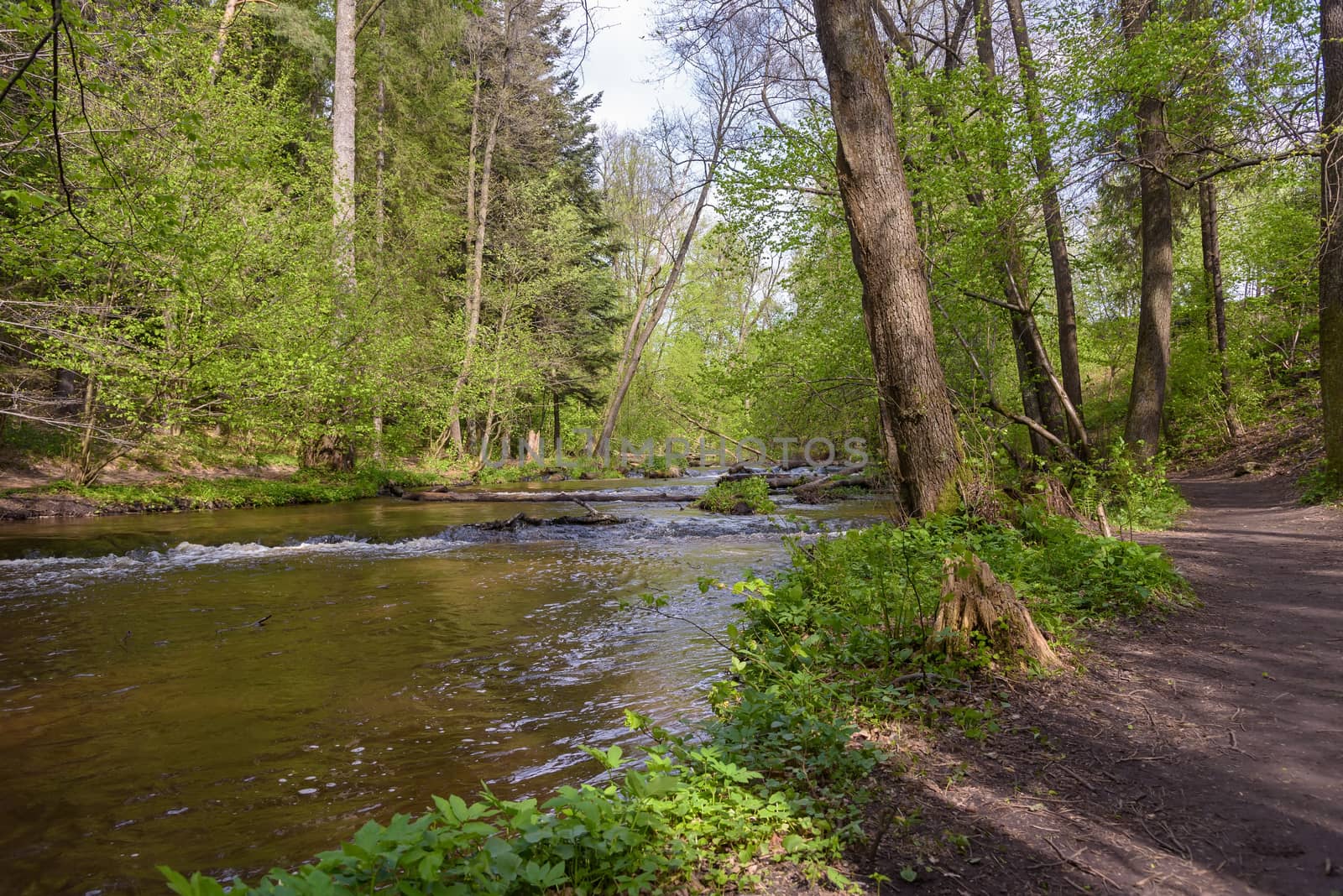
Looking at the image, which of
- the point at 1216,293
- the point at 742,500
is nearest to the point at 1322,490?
the point at 742,500

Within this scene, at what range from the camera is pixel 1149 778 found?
2859 mm

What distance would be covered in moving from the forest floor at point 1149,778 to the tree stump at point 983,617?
0.68 feet

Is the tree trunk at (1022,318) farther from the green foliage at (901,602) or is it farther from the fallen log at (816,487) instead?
the fallen log at (816,487)

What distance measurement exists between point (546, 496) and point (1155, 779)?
14.4 metres

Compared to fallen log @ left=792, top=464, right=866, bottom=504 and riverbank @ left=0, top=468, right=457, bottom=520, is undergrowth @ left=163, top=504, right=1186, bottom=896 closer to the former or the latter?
fallen log @ left=792, top=464, right=866, bottom=504

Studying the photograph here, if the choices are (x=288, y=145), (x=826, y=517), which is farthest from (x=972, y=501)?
(x=288, y=145)

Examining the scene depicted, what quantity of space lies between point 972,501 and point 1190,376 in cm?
1701

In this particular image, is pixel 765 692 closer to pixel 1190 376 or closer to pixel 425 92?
pixel 1190 376

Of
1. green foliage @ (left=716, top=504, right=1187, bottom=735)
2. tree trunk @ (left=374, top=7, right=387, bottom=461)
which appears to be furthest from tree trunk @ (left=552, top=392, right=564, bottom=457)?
green foliage @ (left=716, top=504, right=1187, bottom=735)

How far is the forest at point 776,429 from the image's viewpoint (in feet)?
9.01

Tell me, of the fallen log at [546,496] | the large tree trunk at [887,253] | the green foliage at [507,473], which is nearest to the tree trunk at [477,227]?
the green foliage at [507,473]

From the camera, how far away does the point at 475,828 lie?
2.01 m

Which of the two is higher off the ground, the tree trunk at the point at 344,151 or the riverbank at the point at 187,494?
the tree trunk at the point at 344,151

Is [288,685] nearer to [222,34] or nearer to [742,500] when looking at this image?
[742,500]
